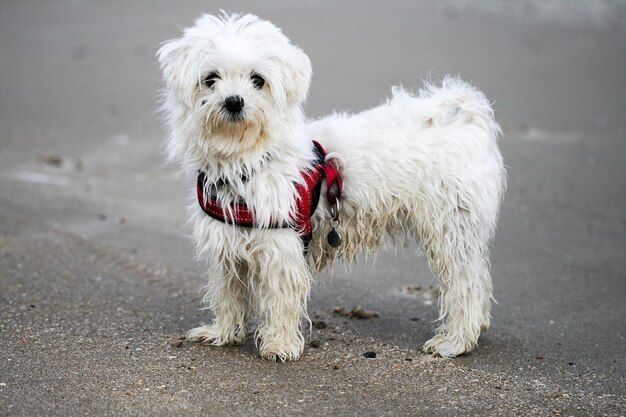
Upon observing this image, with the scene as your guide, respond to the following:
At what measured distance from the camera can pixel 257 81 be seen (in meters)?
4.65

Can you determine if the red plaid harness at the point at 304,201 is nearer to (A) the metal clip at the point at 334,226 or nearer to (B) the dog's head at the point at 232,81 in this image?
(A) the metal clip at the point at 334,226

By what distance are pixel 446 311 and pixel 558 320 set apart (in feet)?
3.10

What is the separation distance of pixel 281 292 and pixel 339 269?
191cm

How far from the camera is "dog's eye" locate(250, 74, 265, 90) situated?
463cm

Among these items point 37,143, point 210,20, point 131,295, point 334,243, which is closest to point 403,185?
point 334,243

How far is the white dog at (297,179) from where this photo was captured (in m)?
4.61

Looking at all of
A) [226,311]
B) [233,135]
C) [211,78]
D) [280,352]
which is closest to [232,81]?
[211,78]

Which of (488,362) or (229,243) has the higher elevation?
(229,243)

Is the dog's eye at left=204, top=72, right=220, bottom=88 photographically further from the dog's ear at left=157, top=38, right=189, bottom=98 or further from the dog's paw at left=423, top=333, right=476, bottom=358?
the dog's paw at left=423, top=333, right=476, bottom=358

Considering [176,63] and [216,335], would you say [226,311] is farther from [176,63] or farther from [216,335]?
[176,63]

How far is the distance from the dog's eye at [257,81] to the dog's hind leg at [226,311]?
1076mm

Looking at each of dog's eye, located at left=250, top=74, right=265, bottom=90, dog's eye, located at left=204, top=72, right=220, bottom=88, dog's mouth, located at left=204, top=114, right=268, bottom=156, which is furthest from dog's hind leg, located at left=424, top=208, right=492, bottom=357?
dog's eye, located at left=204, top=72, right=220, bottom=88

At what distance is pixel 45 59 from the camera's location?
13609 mm

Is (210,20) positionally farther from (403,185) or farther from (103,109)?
(103,109)
